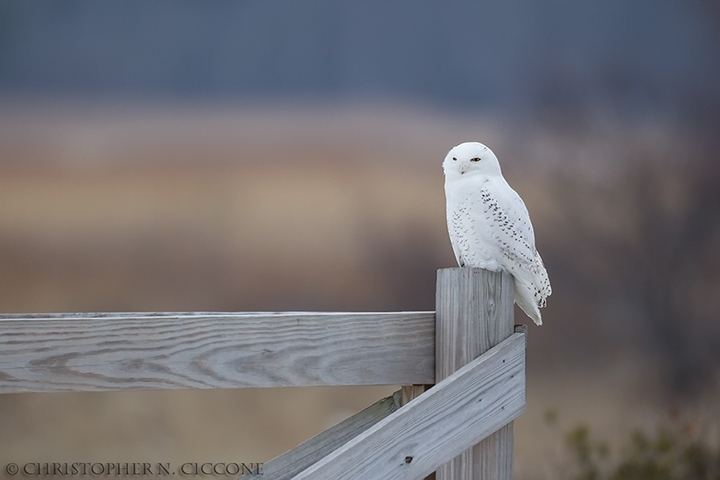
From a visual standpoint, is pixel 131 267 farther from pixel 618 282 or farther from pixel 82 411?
pixel 618 282

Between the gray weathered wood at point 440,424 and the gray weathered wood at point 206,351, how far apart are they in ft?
0.22

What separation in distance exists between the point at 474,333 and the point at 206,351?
0.98 ft

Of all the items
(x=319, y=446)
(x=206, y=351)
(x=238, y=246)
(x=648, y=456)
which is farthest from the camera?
(x=648, y=456)

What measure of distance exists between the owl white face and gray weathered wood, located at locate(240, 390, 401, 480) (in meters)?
0.54

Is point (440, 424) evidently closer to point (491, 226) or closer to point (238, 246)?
point (491, 226)

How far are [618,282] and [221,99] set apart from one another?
1427 mm

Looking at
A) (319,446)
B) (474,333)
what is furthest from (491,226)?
(319,446)

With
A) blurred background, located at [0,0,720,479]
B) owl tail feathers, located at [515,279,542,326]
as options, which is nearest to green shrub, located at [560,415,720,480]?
blurred background, located at [0,0,720,479]

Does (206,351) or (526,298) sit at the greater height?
(526,298)

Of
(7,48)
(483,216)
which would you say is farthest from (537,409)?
(7,48)

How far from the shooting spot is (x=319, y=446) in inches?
32.2

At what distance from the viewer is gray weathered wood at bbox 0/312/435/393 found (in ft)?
2.15

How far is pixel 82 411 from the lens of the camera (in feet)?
6.38

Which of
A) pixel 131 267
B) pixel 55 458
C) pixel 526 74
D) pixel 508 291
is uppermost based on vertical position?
pixel 526 74
